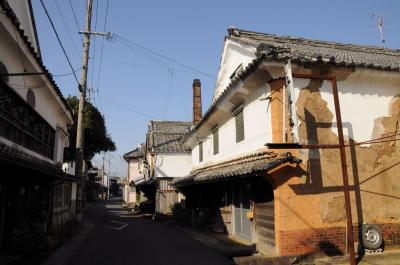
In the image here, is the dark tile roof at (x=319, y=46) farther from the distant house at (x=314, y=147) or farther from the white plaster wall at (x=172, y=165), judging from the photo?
the white plaster wall at (x=172, y=165)

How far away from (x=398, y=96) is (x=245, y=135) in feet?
18.4

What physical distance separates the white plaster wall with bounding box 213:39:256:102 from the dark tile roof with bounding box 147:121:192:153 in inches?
494

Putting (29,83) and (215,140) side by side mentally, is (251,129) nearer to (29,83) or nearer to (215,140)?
(215,140)

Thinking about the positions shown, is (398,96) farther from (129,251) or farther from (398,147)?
(129,251)

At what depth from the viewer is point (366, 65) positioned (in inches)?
467

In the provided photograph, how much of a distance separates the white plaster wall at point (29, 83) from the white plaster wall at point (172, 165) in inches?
556

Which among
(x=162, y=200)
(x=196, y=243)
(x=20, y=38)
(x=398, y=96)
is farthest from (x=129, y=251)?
(x=162, y=200)

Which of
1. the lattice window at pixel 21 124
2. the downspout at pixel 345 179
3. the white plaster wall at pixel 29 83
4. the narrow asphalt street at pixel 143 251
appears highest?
the white plaster wall at pixel 29 83

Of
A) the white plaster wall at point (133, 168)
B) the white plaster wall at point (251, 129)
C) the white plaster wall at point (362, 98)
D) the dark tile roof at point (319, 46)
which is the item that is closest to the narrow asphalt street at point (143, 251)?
the white plaster wall at point (251, 129)

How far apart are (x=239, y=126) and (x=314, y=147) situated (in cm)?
525

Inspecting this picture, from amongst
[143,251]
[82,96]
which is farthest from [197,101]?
[143,251]

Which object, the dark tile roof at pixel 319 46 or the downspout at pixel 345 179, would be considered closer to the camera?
the downspout at pixel 345 179

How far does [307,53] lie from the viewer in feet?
40.4

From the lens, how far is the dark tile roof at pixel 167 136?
34.1 metres
